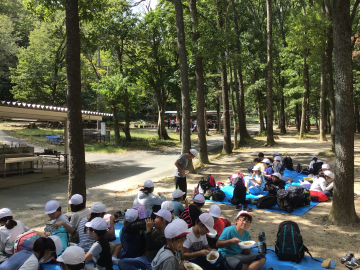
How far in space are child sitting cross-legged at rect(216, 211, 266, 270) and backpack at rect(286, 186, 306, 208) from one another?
353cm

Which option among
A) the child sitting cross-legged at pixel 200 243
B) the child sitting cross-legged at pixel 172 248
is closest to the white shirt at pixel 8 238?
the child sitting cross-legged at pixel 172 248

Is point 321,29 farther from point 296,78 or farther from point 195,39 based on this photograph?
point 296,78

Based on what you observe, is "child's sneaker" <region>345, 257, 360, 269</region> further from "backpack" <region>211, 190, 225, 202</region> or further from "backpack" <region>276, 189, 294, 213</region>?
"backpack" <region>211, 190, 225, 202</region>

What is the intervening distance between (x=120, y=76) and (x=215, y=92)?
1163 cm

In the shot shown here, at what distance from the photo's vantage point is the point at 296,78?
27.3m

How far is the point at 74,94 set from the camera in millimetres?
6477

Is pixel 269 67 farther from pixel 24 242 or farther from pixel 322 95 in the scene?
pixel 24 242

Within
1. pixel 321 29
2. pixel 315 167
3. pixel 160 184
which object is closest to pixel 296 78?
pixel 321 29

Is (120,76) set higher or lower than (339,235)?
higher

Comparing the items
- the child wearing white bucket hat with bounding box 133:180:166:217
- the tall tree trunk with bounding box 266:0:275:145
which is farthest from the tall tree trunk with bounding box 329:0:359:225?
the tall tree trunk with bounding box 266:0:275:145

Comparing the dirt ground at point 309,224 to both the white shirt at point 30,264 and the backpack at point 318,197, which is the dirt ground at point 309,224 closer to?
the backpack at point 318,197

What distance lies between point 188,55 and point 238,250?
20251 millimetres

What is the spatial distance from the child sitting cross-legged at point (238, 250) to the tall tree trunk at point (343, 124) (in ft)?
9.70

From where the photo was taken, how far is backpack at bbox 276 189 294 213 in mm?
7355
